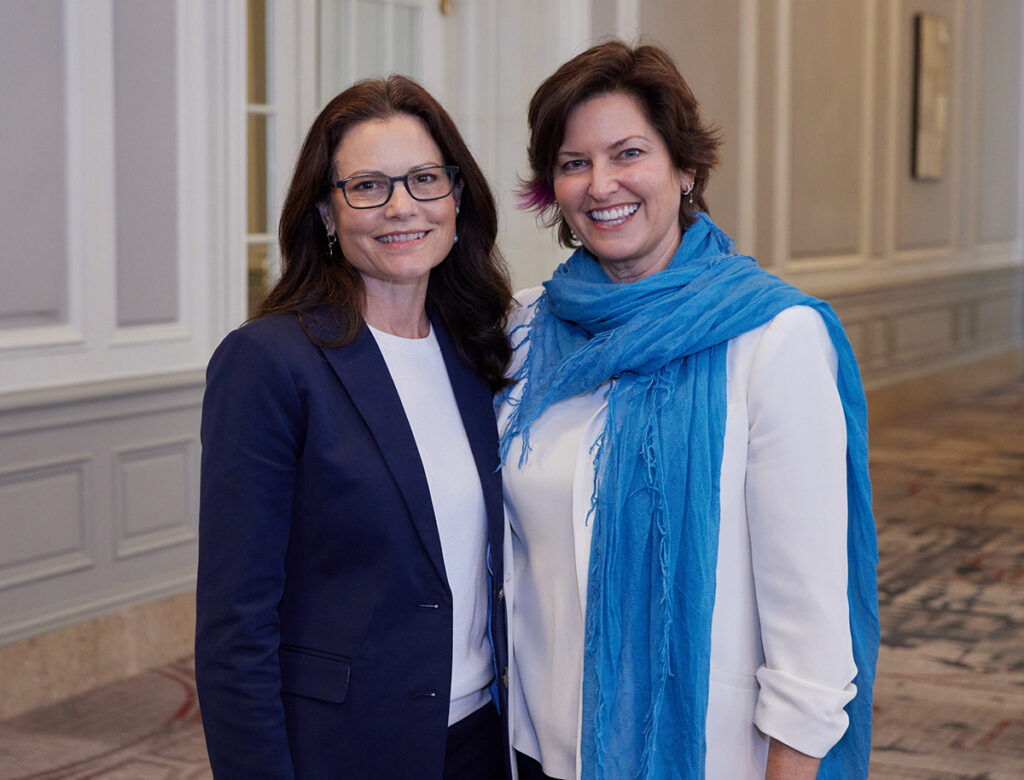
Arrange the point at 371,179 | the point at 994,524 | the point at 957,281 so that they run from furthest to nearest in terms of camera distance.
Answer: the point at 957,281 < the point at 994,524 < the point at 371,179

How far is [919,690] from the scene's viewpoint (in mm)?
3883

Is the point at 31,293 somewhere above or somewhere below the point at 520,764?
above

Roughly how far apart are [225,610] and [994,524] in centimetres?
513

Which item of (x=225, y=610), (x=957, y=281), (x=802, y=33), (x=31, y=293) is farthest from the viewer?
(x=957, y=281)

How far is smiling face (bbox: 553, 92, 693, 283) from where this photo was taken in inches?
72.2

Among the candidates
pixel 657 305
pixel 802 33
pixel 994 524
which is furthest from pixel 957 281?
pixel 657 305

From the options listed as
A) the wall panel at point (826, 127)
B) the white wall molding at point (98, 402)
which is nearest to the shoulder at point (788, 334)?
the white wall molding at point (98, 402)

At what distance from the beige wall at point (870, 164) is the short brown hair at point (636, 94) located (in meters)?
3.86

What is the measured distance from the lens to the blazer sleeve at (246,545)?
5.23ft

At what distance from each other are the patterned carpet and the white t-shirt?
5.55ft

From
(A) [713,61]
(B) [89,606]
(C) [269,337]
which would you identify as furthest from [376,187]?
(A) [713,61]

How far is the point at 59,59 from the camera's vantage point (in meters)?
3.65

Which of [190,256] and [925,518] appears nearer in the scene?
[190,256]

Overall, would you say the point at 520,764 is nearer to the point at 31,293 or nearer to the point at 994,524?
the point at 31,293
